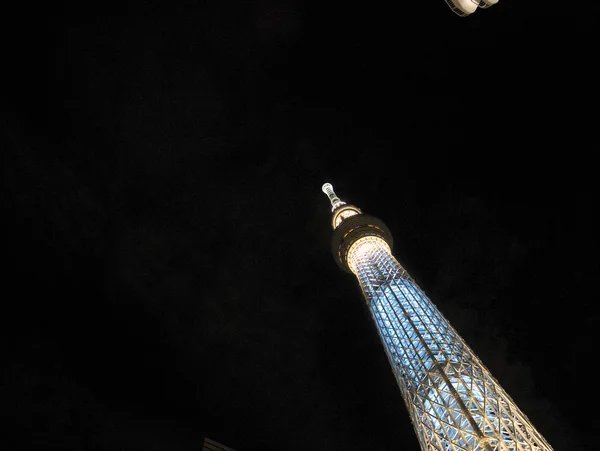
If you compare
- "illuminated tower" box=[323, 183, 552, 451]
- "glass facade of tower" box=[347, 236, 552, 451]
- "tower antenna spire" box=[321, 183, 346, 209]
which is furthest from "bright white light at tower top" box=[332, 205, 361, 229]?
"glass facade of tower" box=[347, 236, 552, 451]

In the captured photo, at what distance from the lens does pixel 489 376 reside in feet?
49.0

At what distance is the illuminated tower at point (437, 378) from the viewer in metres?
12.3

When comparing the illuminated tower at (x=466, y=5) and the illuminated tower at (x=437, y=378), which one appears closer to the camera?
the illuminated tower at (x=466, y=5)

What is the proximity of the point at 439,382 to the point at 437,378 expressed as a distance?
0.54 ft

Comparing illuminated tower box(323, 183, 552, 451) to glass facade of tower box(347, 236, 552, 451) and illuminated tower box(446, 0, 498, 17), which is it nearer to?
glass facade of tower box(347, 236, 552, 451)

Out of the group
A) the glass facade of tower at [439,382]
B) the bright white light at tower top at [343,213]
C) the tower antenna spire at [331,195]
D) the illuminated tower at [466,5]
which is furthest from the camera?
the tower antenna spire at [331,195]

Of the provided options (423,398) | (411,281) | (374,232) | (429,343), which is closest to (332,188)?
(374,232)

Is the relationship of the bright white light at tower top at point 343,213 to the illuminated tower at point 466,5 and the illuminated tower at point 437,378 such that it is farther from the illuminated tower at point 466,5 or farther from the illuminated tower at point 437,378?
the illuminated tower at point 466,5

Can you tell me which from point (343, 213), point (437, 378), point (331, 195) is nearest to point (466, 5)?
point (437, 378)

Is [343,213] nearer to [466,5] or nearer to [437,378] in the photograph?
[437,378]

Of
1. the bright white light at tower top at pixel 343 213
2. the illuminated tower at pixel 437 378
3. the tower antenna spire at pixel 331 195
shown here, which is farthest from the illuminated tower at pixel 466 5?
the tower antenna spire at pixel 331 195

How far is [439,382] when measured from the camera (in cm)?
1537

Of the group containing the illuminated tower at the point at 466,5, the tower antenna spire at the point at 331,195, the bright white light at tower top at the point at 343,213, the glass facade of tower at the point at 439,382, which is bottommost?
the glass facade of tower at the point at 439,382

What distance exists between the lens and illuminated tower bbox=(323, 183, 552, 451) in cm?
1232
